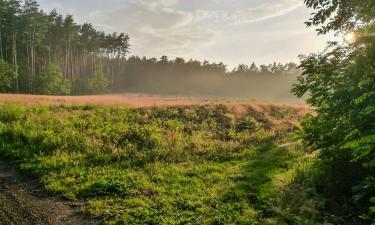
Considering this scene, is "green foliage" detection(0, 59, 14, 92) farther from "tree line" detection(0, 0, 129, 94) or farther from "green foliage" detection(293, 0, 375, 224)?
"green foliage" detection(293, 0, 375, 224)

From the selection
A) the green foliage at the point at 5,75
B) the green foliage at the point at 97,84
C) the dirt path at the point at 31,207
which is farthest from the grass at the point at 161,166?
the green foliage at the point at 97,84

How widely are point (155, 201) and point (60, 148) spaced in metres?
6.47

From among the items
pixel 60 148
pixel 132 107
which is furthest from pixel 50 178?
pixel 132 107

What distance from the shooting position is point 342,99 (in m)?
7.89

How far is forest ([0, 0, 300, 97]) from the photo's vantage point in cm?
5859

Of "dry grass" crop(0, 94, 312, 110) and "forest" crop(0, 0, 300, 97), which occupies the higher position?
"forest" crop(0, 0, 300, 97)

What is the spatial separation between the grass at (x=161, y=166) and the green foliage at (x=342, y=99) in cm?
116

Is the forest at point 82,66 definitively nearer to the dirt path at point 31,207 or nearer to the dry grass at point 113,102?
the dry grass at point 113,102

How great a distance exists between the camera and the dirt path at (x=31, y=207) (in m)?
10.1

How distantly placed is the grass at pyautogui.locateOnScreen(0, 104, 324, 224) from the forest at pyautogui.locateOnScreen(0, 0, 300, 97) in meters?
36.1

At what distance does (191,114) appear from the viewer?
2703 cm

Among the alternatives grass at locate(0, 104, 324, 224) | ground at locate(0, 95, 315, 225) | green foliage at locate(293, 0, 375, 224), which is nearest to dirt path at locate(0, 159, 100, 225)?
ground at locate(0, 95, 315, 225)

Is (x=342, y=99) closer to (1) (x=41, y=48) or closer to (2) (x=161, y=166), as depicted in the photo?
(2) (x=161, y=166)

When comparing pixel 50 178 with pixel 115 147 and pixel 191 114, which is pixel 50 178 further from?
pixel 191 114
